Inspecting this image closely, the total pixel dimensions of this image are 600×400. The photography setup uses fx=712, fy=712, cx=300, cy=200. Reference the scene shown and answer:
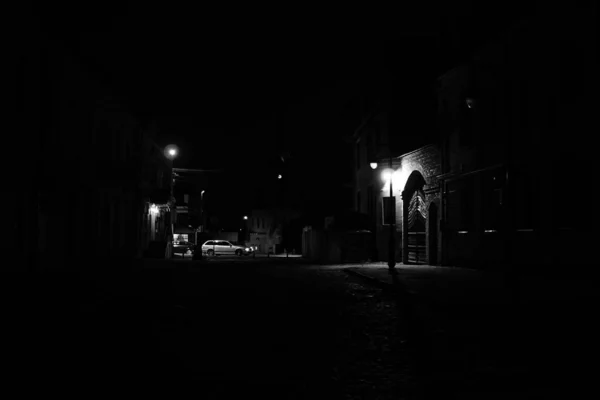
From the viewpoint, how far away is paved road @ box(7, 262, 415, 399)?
6719 mm

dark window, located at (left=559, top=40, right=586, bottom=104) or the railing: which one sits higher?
dark window, located at (left=559, top=40, right=586, bottom=104)

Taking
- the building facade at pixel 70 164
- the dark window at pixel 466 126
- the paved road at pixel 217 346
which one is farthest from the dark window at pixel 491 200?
the building facade at pixel 70 164

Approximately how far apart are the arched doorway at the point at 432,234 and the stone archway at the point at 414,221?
1.49ft

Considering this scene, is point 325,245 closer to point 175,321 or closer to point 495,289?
point 495,289

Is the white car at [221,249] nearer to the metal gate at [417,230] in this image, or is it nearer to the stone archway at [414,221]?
the stone archway at [414,221]

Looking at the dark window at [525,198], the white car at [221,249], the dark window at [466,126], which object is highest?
the dark window at [466,126]

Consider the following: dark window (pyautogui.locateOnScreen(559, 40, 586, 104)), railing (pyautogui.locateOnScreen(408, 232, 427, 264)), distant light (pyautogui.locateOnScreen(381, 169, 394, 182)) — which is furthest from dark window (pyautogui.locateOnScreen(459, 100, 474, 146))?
dark window (pyautogui.locateOnScreen(559, 40, 586, 104))

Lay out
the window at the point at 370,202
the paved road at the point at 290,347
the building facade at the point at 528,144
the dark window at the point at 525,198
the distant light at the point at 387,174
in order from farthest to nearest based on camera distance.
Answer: the window at the point at 370,202, the distant light at the point at 387,174, the dark window at the point at 525,198, the building facade at the point at 528,144, the paved road at the point at 290,347

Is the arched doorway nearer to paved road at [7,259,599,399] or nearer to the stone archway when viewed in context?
the stone archway

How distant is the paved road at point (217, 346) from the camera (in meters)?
6.72

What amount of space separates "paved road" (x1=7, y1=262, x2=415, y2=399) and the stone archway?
58.8ft

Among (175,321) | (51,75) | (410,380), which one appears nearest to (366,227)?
(51,75)

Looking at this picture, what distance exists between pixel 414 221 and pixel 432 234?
2.27 metres

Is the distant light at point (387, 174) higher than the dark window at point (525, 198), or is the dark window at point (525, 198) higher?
the distant light at point (387, 174)
